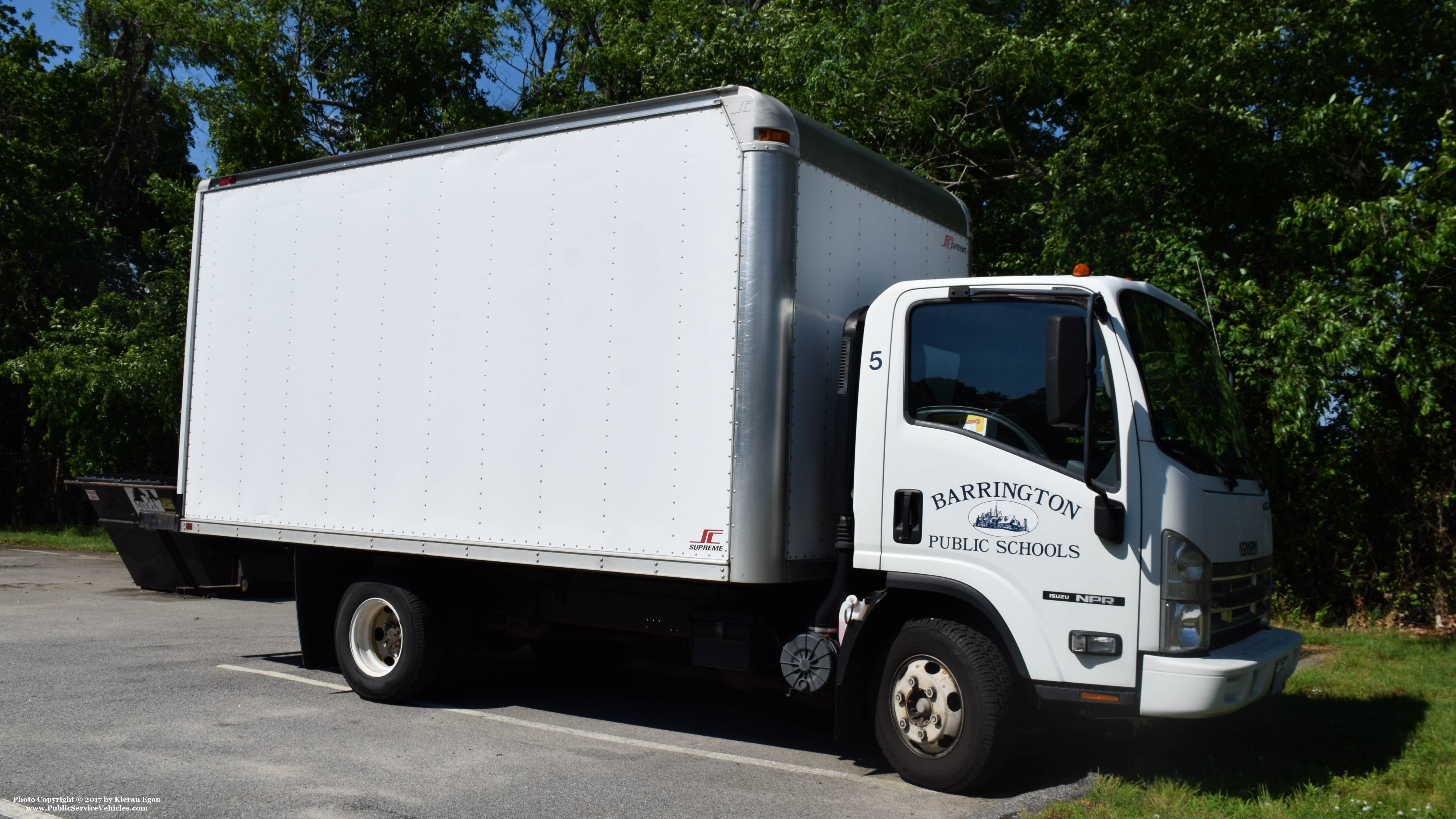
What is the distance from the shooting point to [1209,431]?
17.9 feet

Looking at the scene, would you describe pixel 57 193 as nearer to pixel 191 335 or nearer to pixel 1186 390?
pixel 191 335

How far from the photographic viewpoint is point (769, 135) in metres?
5.65

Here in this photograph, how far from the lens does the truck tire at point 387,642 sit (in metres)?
7.11

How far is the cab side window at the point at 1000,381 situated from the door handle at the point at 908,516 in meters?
0.37

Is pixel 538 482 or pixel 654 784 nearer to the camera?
pixel 654 784

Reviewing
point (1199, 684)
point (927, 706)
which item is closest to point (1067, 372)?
point (1199, 684)

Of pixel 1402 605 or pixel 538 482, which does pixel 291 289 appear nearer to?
pixel 538 482

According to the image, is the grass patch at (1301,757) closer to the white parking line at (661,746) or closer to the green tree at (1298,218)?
the white parking line at (661,746)

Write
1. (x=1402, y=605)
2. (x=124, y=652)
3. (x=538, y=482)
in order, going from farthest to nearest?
(x=1402, y=605)
(x=124, y=652)
(x=538, y=482)

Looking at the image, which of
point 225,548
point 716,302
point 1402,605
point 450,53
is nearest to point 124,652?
point 225,548

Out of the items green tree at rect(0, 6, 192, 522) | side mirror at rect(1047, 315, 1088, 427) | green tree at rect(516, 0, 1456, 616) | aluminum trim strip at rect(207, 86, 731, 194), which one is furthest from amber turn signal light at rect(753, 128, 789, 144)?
green tree at rect(0, 6, 192, 522)

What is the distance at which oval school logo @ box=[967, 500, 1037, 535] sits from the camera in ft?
16.9

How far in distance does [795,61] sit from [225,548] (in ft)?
30.8

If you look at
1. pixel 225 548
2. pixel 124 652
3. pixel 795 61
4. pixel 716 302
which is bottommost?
pixel 124 652
